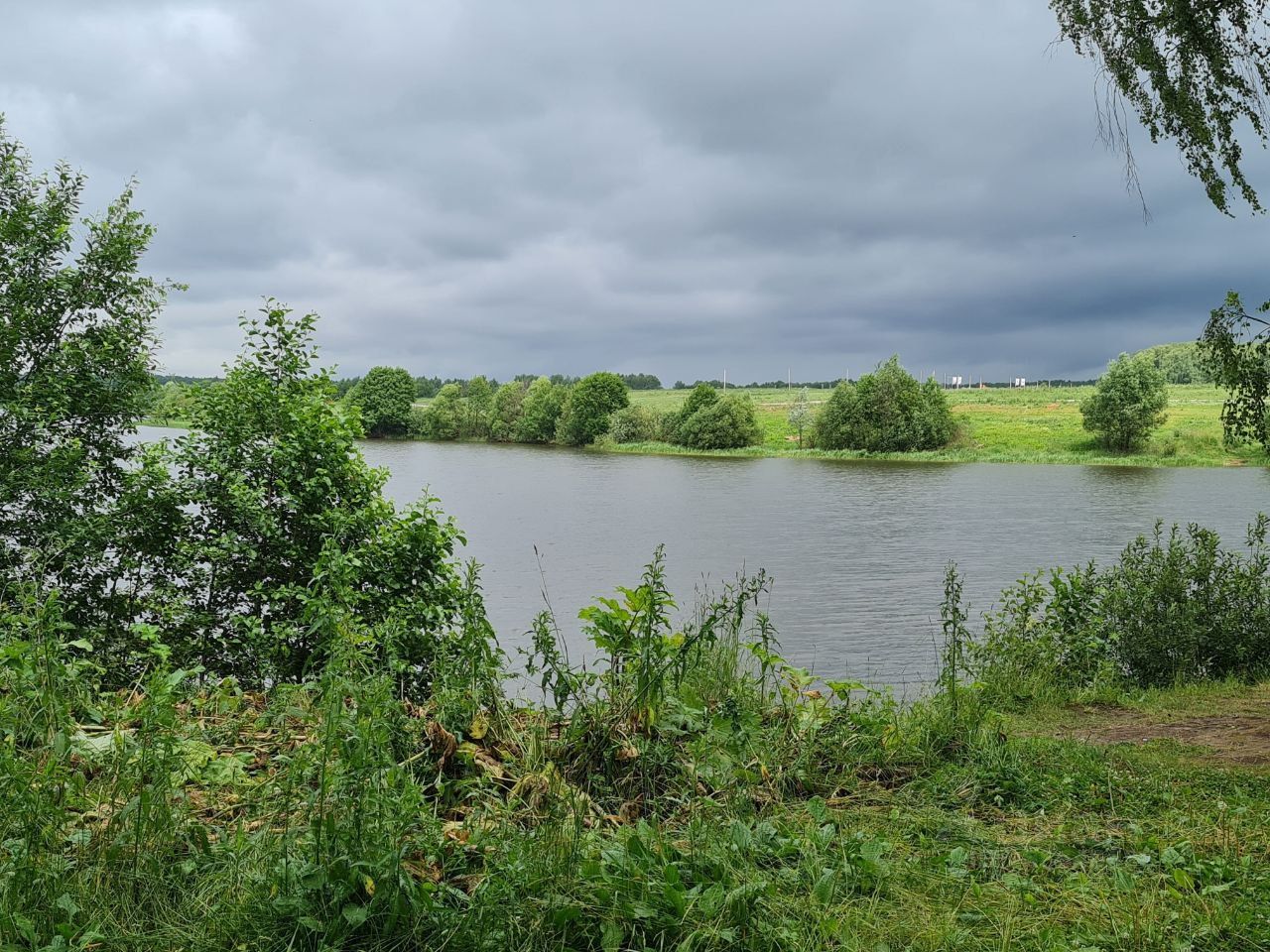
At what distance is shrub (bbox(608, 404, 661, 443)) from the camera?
94.6m

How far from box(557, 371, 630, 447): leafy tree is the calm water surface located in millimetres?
33525

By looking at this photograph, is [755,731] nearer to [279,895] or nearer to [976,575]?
[279,895]

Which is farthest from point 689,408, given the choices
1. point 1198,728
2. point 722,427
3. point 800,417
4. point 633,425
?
point 1198,728

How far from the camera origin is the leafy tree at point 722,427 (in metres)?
87.4

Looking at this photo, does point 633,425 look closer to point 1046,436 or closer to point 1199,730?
point 1046,436

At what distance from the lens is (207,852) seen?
320 cm

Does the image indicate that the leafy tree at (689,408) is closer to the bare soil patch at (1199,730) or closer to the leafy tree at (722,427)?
the leafy tree at (722,427)

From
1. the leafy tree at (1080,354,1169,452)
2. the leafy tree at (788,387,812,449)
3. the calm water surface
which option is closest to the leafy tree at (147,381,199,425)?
the calm water surface

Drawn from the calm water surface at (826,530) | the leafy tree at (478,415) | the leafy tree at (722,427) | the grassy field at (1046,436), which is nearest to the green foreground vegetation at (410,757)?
the calm water surface at (826,530)

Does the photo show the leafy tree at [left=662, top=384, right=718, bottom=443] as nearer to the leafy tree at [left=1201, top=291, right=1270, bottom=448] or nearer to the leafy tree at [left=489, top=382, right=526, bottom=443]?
the leafy tree at [left=489, top=382, right=526, bottom=443]

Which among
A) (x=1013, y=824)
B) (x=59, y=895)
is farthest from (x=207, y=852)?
(x=1013, y=824)

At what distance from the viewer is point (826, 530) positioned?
33062 millimetres

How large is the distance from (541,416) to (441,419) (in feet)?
46.5

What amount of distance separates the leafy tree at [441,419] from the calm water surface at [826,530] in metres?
44.4
